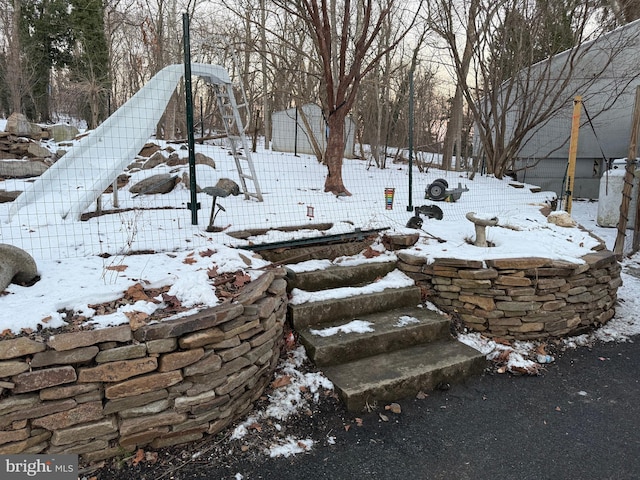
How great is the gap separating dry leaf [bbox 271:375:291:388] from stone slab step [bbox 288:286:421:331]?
52cm

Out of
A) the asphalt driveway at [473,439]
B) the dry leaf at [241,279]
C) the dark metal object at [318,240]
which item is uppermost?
the dark metal object at [318,240]

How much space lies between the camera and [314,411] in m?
2.85

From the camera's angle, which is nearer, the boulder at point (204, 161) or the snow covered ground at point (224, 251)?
the snow covered ground at point (224, 251)

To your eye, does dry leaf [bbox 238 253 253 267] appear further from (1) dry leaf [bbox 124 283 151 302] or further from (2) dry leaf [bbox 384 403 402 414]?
(2) dry leaf [bbox 384 403 402 414]

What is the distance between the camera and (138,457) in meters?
2.41

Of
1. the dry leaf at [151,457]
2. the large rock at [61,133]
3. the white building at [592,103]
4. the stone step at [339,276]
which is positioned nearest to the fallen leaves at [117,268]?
the dry leaf at [151,457]

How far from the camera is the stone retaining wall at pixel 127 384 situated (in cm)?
217

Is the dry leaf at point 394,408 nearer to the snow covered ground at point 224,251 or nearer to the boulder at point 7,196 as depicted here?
the snow covered ground at point 224,251

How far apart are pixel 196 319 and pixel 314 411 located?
1.06 meters

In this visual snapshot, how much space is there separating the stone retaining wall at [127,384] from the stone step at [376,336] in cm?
64

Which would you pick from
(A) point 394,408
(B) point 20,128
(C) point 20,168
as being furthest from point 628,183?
(B) point 20,128

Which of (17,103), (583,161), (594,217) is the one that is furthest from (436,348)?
(17,103)

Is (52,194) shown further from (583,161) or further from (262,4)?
(583,161)

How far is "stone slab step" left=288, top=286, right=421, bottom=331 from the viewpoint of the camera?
3559 mm
